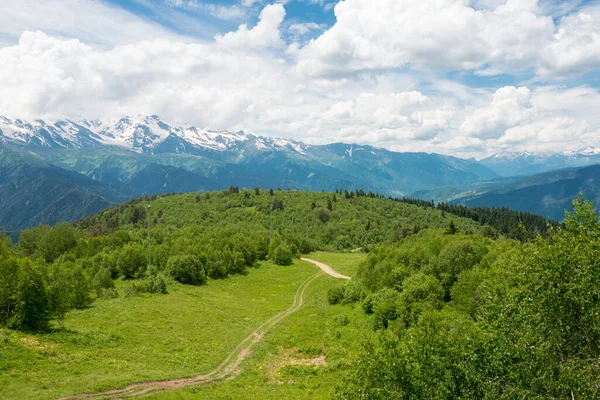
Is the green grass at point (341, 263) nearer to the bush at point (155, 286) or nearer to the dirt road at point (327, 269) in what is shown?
the dirt road at point (327, 269)

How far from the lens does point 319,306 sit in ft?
201

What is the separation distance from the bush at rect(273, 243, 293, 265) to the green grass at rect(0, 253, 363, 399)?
Result: 111 feet

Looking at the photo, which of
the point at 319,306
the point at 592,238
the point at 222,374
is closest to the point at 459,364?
the point at 592,238

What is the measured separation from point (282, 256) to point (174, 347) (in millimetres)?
62436

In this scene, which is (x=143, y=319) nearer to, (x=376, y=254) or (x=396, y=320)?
(x=396, y=320)

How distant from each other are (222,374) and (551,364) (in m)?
25.8

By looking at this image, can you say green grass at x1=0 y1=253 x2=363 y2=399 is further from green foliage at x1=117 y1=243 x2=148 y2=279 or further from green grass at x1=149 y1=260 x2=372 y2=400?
green foliage at x1=117 y1=243 x2=148 y2=279

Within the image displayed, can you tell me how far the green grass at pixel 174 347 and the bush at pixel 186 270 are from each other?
270 inches

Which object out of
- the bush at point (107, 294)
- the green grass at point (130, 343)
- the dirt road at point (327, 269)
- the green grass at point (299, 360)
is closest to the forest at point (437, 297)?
the bush at point (107, 294)

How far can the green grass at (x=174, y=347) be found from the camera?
26.8 m

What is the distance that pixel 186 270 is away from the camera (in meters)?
71.9

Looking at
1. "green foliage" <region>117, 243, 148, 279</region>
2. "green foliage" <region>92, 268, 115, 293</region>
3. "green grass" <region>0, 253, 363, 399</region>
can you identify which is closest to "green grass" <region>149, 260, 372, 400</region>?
"green grass" <region>0, 253, 363, 399</region>

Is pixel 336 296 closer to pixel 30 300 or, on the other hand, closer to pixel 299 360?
pixel 299 360

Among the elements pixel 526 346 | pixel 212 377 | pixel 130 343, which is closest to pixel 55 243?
pixel 130 343
